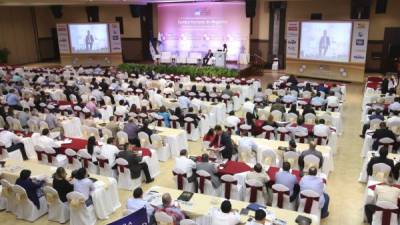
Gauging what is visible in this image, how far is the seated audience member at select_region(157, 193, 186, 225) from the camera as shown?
21.2ft

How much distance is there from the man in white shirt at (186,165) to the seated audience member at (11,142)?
5340 millimetres

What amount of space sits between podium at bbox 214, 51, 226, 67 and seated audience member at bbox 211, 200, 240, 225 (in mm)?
18436

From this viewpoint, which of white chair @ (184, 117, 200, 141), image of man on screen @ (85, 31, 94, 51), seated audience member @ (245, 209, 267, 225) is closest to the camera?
seated audience member @ (245, 209, 267, 225)

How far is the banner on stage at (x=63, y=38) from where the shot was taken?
2747cm

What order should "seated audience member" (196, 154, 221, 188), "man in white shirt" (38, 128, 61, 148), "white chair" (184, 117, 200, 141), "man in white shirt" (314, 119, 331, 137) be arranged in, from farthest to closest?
"white chair" (184, 117, 200, 141) < "man in white shirt" (314, 119, 331, 137) < "man in white shirt" (38, 128, 61, 148) < "seated audience member" (196, 154, 221, 188)

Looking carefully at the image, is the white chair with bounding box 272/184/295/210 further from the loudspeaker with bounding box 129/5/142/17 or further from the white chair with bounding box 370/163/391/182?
the loudspeaker with bounding box 129/5/142/17

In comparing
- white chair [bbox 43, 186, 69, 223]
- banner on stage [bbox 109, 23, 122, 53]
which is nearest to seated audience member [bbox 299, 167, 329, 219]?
white chair [bbox 43, 186, 69, 223]

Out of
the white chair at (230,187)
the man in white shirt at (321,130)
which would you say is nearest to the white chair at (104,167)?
the white chair at (230,187)

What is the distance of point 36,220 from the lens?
8242 millimetres

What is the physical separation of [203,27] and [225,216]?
22.7 metres

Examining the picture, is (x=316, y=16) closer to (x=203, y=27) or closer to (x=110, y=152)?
(x=203, y=27)

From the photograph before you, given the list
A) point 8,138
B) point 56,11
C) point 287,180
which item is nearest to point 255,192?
point 287,180

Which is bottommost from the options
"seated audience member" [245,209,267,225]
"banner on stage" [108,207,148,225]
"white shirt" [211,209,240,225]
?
"white shirt" [211,209,240,225]

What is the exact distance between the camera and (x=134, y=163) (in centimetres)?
927
